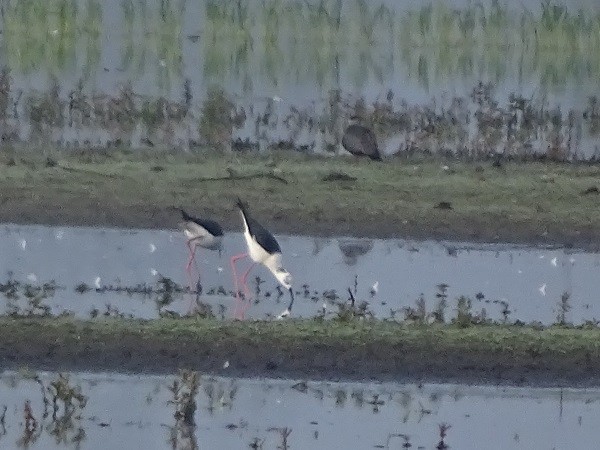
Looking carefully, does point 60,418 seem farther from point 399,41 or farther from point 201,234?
point 399,41

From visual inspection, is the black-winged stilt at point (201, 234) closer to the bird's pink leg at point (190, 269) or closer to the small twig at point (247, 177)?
the bird's pink leg at point (190, 269)

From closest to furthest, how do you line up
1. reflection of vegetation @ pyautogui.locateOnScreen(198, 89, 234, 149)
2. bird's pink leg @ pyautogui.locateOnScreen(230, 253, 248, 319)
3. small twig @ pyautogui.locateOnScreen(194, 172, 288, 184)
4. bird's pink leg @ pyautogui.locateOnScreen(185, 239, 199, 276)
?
bird's pink leg @ pyautogui.locateOnScreen(230, 253, 248, 319), bird's pink leg @ pyautogui.locateOnScreen(185, 239, 199, 276), small twig @ pyautogui.locateOnScreen(194, 172, 288, 184), reflection of vegetation @ pyautogui.locateOnScreen(198, 89, 234, 149)

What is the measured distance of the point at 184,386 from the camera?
9922 mm

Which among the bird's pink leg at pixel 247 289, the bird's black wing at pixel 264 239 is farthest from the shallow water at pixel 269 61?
the bird's black wing at pixel 264 239

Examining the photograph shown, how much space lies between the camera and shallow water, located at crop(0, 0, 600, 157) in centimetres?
1917

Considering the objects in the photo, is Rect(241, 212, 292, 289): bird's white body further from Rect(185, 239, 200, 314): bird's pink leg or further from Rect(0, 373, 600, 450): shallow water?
Rect(0, 373, 600, 450): shallow water

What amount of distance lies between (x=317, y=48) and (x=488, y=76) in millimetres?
3694

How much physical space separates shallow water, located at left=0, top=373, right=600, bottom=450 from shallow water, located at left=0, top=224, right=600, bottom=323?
1.55m

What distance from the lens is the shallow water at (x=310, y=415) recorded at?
928 cm

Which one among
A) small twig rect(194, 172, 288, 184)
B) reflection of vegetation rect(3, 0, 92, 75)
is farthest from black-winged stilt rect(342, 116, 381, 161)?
reflection of vegetation rect(3, 0, 92, 75)

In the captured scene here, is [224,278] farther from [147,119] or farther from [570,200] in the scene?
[147,119]

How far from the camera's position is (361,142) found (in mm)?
17438

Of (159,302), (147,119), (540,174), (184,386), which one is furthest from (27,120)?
(184,386)

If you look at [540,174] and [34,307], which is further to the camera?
[540,174]
